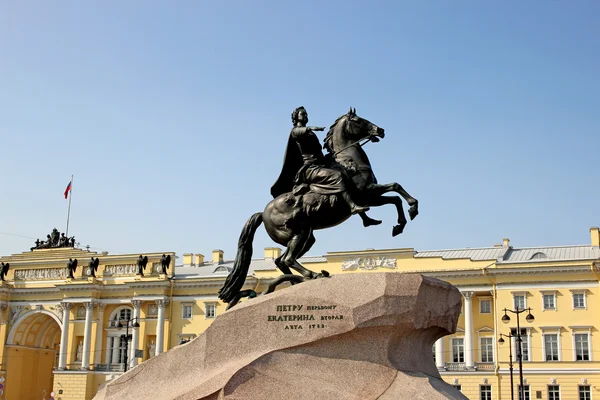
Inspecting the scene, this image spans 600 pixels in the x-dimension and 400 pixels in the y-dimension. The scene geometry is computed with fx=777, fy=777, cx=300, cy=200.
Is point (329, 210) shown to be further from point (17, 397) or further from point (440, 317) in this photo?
point (17, 397)

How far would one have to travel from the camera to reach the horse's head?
11.0 meters

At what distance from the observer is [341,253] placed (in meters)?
57.5

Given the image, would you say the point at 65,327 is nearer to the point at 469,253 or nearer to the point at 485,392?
the point at 469,253

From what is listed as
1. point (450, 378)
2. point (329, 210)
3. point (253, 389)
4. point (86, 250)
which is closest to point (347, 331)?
point (253, 389)

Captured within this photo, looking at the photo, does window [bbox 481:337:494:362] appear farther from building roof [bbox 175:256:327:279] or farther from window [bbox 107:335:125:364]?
window [bbox 107:335:125:364]

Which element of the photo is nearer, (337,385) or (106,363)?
(337,385)

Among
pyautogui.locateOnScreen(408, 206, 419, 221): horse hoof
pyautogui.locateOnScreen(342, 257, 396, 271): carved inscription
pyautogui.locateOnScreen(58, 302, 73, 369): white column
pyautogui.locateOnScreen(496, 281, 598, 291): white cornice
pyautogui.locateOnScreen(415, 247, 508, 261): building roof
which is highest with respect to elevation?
pyautogui.locateOnScreen(415, 247, 508, 261): building roof

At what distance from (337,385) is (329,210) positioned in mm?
2584

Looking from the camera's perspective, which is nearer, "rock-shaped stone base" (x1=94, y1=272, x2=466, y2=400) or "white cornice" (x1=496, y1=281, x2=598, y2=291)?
"rock-shaped stone base" (x1=94, y1=272, x2=466, y2=400)

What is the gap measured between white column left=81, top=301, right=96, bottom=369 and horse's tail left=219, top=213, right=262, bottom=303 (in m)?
53.9

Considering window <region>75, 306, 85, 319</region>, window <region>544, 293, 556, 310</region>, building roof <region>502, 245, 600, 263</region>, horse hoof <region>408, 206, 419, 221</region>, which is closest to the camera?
horse hoof <region>408, 206, 419, 221</region>

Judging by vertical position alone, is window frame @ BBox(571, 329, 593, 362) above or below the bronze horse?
above

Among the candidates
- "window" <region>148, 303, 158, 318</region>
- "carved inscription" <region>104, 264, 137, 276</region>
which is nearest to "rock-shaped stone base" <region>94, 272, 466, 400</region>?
"window" <region>148, 303, 158, 318</region>

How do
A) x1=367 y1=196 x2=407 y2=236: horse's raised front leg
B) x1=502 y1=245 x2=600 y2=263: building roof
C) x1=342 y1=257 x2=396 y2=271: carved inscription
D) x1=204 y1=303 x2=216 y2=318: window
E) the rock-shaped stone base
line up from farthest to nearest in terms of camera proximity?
x1=204 y1=303 x2=216 y2=318: window < x1=342 y1=257 x2=396 y2=271: carved inscription < x1=502 y1=245 x2=600 y2=263: building roof < x1=367 y1=196 x2=407 y2=236: horse's raised front leg < the rock-shaped stone base
